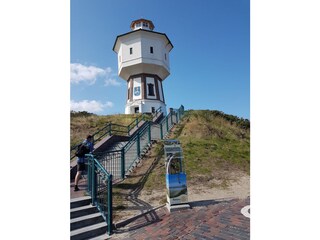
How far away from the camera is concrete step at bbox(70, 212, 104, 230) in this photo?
Answer: 4921 mm

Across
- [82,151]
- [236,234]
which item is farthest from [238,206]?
[82,151]

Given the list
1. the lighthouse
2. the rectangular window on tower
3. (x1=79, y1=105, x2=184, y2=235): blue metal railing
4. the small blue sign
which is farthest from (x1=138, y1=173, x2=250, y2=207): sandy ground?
the small blue sign

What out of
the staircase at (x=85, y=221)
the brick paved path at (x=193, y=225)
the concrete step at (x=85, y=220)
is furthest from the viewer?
the concrete step at (x=85, y=220)

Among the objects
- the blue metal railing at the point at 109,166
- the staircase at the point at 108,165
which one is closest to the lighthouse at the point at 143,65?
the staircase at the point at 108,165

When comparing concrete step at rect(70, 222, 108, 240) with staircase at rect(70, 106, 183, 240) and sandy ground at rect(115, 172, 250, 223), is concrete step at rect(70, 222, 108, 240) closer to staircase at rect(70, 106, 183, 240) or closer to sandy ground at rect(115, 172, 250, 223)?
staircase at rect(70, 106, 183, 240)

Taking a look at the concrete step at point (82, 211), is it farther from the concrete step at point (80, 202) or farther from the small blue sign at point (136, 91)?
the small blue sign at point (136, 91)

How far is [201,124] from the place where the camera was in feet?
56.5

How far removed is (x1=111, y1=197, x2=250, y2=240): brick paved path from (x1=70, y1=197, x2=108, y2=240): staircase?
386mm

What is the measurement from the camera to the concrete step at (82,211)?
17.3ft

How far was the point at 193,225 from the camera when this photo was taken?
4961 mm

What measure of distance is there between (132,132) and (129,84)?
15.7 metres

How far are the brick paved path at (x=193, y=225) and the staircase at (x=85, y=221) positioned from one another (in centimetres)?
39

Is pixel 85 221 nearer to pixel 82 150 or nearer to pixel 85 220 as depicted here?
pixel 85 220

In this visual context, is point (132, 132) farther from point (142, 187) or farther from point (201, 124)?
point (142, 187)
